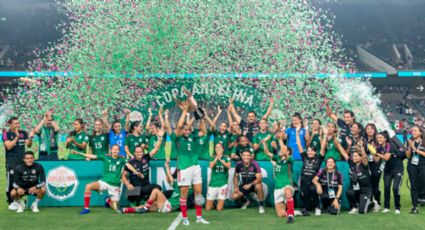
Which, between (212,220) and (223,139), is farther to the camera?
(223,139)

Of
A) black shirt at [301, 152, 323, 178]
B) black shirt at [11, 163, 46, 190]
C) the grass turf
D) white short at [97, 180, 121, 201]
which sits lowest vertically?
the grass turf

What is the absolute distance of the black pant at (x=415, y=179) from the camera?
10867mm

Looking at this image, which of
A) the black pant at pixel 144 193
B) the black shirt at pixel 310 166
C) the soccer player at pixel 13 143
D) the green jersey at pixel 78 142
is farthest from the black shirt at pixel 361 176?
the soccer player at pixel 13 143

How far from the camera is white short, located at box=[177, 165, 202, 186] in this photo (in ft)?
32.5

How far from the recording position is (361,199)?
10.8 m

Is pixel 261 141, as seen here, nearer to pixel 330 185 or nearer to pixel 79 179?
pixel 330 185

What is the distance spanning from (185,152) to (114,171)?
1817 mm

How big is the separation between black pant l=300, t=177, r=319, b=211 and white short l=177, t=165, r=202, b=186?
2075 millimetres

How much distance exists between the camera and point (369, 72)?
1641 inches

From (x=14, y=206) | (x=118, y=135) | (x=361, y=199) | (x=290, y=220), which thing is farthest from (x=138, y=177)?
(x=361, y=199)

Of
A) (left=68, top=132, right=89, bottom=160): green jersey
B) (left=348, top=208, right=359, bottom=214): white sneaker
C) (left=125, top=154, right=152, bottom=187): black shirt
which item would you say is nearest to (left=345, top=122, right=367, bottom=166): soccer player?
(left=348, top=208, right=359, bottom=214): white sneaker

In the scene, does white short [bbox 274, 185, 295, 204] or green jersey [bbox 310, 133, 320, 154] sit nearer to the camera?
white short [bbox 274, 185, 295, 204]

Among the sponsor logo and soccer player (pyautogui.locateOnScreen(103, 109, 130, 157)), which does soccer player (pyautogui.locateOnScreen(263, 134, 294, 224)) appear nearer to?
soccer player (pyautogui.locateOnScreen(103, 109, 130, 157))

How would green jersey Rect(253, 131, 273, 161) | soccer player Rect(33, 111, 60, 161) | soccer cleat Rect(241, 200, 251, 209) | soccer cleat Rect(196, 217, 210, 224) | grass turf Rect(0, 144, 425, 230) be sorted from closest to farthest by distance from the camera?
grass turf Rect(0, 144, 425, 230)
soccer cleat Rect(196, 217, 210, 224)
soccer cleat Rect(241, 200, 251, 209)
green jersey Rect(253, 131, 273, 161)
soccer player Rect(33, 111, 60, 161)
